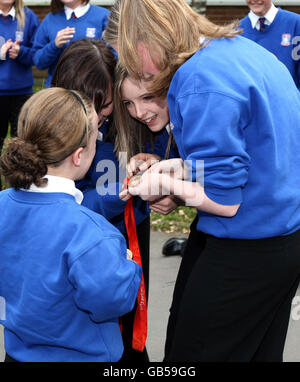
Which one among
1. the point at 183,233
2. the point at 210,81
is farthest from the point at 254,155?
the point at 183,233

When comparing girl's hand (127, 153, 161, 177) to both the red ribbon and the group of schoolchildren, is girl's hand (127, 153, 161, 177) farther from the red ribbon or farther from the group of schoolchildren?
the group of schoolchildren

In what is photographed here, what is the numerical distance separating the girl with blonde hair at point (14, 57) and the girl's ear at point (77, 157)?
3.63m

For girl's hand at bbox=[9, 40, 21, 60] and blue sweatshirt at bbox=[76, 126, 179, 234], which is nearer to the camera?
blue sweatshirt at bbox=[76, 126, 179, 234]

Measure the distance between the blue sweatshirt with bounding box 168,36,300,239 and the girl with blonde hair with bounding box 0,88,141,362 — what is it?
0.37 meters

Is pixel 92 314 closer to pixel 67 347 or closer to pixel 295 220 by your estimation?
pixel 67 347

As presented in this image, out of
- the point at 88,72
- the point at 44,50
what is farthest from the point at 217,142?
the point at 44,50

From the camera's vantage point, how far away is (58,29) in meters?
4.96

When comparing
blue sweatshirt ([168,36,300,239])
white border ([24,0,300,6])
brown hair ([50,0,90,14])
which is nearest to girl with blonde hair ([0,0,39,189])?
brown hair ([50,0,90,14])

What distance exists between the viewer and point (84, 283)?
1744 millimetres

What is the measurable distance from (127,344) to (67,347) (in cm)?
87

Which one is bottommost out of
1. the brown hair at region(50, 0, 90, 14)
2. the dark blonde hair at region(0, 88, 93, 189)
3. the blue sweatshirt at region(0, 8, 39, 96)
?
the blue sweatshirt at region(0, 8, 39, 96)

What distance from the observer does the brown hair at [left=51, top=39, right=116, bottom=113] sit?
2.36m

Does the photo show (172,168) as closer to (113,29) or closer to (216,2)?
(113,29)

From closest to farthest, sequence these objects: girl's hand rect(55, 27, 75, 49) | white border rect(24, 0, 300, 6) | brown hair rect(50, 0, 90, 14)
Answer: girl's hand rect(55, 27, 75, 49)
brown hair rect(50, 0, 90, 14)
white border rect(24, 0, 300, 6)
